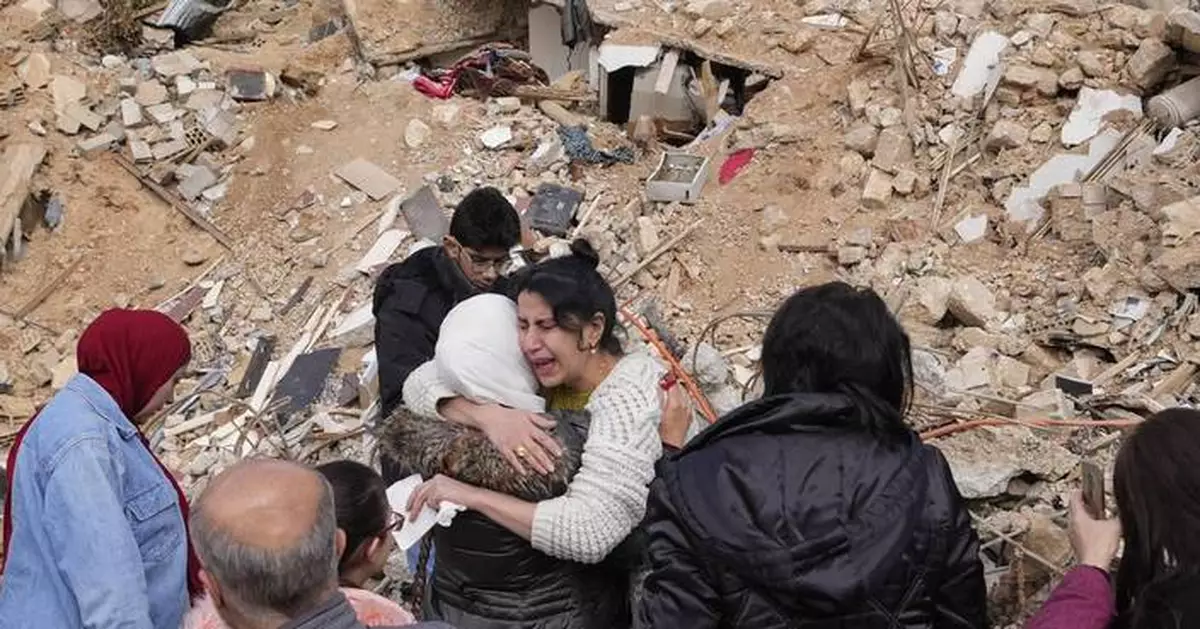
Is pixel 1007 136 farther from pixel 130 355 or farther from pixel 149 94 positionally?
pixel 149 94

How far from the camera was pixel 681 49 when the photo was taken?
28.8 ft

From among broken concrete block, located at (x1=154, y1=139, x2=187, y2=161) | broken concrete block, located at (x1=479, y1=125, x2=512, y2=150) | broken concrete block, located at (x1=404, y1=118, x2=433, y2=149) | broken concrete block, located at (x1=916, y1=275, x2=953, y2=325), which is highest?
broken concrete block, located at (x1=916, y1=275, x2=953, y2=325)

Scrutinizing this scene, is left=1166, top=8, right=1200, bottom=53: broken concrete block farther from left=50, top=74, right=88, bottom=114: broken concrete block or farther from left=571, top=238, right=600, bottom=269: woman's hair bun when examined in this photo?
left=50, top=74, right=88, bottom=114: broken concrete block

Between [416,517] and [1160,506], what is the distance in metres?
1.62

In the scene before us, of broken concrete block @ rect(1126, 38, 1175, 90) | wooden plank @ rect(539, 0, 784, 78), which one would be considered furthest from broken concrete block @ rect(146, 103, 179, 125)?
broken concrete block @ rect(1126, 38, 1175, 90)

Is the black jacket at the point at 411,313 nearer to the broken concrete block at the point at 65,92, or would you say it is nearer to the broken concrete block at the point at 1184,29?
the broken concrete block at the point at 1184,29

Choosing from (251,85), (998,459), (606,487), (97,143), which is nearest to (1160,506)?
(606,487)

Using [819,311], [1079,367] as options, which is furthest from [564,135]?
[819,311]

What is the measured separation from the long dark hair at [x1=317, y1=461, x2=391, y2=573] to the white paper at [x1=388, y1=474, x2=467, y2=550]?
12 centimetres

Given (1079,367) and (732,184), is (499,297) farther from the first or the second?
(732,184)

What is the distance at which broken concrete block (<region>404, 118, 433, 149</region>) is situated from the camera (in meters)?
8.87

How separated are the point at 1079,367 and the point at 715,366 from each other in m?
1.84

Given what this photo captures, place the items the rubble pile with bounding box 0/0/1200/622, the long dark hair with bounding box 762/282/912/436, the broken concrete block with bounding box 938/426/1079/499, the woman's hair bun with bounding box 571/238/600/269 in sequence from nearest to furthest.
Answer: the long dark hair with bounding box 762/282/912/436 → the woman's hair bun with bounding box 571/238/600/269 → the broken concrete block with bounding box 938/426/1079/499 → the rubble pile with bounding box 0/0/1200/622

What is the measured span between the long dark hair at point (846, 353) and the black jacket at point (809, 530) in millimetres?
50
